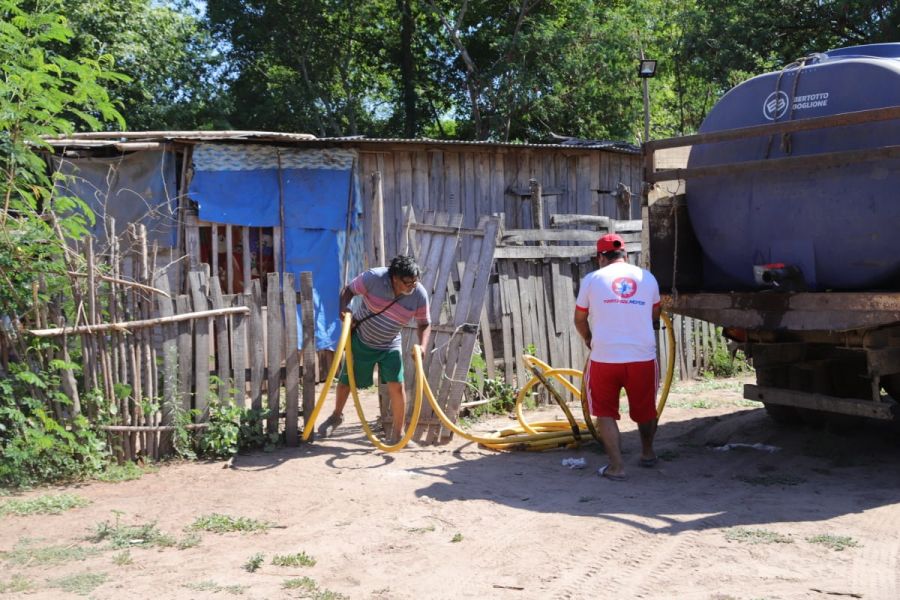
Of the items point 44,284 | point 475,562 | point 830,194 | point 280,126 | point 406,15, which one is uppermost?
point 406,15

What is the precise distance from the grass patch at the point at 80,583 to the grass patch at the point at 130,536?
47cm

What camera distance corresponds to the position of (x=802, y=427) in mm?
7598

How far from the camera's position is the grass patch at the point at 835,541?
15.4 feet

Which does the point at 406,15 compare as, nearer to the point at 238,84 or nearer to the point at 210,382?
the point at 238,84

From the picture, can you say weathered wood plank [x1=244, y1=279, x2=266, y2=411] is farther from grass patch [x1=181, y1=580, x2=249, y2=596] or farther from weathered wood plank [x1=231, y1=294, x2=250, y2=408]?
grass patch [x1=181, y1=580, x2=249, y2=596]

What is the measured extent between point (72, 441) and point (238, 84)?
54.8ft

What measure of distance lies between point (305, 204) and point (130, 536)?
6.39 metres

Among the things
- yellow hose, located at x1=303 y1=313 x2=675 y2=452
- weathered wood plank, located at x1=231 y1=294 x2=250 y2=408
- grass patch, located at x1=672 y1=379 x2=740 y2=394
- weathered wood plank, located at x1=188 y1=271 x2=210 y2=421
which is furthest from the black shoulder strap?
grass patch, located at x1=672 y1=379 x2=740 y2=394

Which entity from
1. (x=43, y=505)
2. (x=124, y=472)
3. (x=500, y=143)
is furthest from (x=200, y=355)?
(x=500, y=143)

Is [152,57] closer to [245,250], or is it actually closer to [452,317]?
[245,250]

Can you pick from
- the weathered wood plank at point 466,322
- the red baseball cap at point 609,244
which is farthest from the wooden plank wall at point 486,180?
the red baseball cap at point 609,244

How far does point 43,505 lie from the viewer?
5.56 metres

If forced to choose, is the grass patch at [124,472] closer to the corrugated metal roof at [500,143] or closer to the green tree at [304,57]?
the corrugated metal roof at [500,143]

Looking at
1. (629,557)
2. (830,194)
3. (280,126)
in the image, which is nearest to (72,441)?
(629,557)
